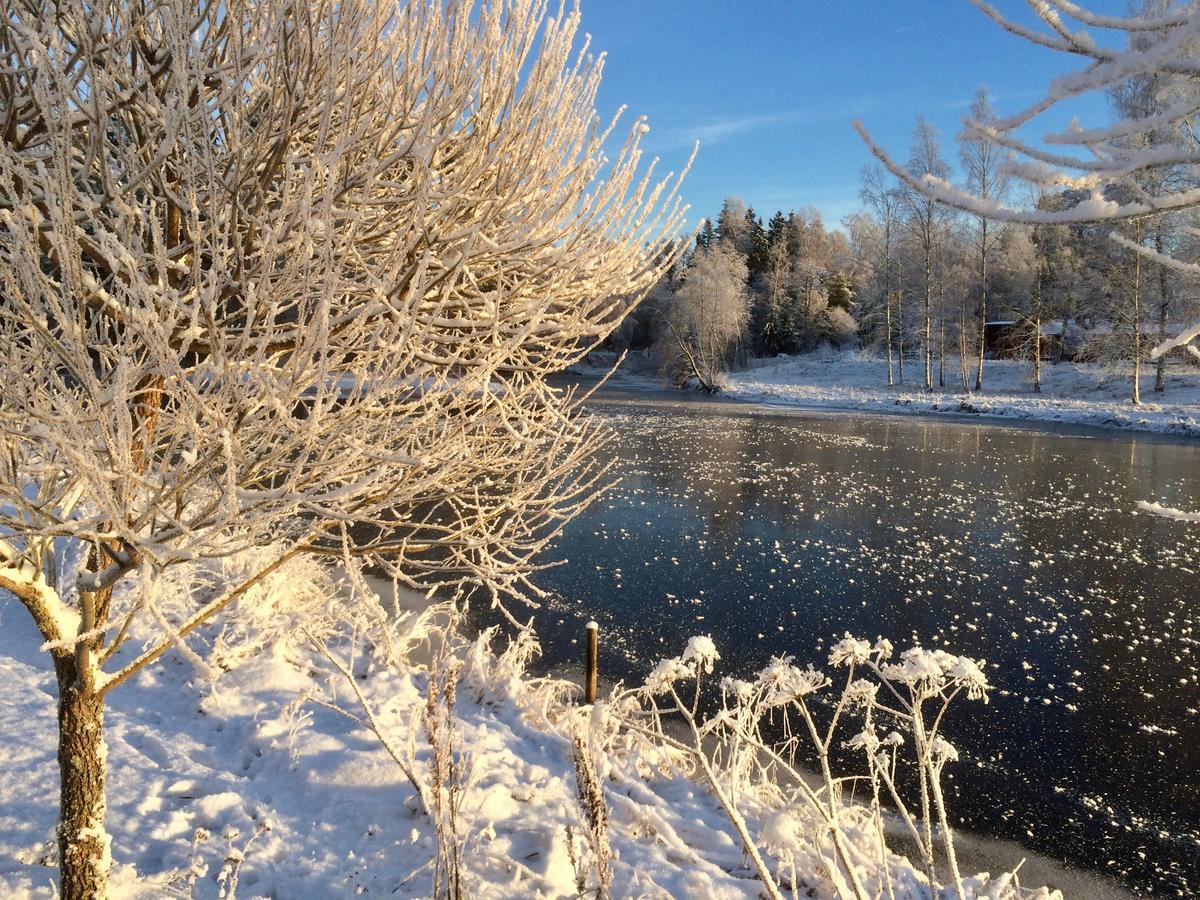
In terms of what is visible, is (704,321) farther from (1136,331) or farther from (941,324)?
(1136,331)

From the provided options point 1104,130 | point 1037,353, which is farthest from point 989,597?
point 1037,353

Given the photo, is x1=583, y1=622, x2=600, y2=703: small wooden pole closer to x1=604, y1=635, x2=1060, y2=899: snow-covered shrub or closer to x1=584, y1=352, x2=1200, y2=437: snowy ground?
x1=604, y1=635, x2=1060, y2=899: snow-covered shrub

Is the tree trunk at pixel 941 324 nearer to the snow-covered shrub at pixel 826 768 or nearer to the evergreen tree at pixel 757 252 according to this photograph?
the evergreen tree at pixel 757 252

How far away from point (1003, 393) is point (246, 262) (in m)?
34.4

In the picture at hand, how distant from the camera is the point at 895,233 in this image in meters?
39.0

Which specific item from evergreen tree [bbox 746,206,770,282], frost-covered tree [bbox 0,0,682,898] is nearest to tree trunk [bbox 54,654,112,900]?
frost-covered tree [bbox 0,0,682,898]

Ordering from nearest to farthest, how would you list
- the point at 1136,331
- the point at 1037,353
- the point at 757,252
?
1. the point at 1136,331
2. the point at 1037,353
3. the point at 757,252

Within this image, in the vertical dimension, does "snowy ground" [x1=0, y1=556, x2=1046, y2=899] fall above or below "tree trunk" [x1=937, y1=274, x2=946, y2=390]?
below

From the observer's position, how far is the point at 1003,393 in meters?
31.3

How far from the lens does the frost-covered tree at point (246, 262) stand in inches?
77.7

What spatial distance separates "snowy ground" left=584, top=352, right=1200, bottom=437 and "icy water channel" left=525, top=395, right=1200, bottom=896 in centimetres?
670

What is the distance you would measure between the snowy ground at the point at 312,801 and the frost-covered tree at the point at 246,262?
0.70 metres

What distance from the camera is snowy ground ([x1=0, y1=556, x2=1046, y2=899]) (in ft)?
10.8

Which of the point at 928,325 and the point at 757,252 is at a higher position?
the point at 757,252
